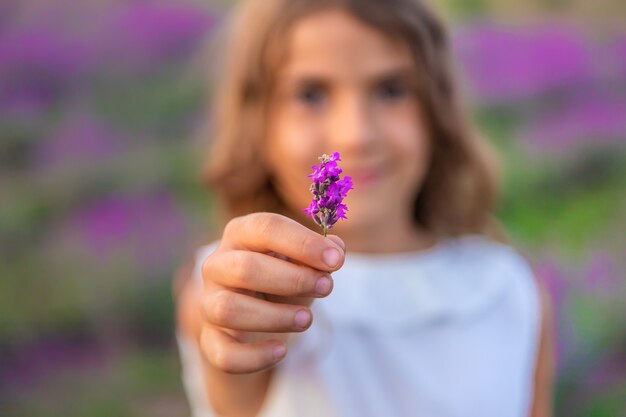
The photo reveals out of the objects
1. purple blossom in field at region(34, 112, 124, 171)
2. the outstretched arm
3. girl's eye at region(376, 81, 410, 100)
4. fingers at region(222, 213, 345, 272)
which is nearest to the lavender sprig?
fingers at region(222, 213, 345, 272)

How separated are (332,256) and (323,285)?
0.16 feet

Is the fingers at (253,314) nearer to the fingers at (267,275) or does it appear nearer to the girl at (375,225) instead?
the fingers at (267,275)

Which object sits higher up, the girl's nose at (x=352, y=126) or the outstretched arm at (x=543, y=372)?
the girl's nose at (x=352, y=126)

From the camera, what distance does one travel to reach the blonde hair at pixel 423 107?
5.24 ft

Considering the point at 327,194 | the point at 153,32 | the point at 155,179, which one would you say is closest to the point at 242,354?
→ the point at 327,194

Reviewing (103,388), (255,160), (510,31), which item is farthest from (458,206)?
(510,31)

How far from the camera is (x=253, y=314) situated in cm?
83

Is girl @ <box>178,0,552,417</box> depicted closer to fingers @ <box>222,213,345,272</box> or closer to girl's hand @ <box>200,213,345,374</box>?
girl's hand @ <box>200,213,345,374</box>

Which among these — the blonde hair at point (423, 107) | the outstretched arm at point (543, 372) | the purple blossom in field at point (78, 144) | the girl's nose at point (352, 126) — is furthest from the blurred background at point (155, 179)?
the girl's nose at point (352, 126)

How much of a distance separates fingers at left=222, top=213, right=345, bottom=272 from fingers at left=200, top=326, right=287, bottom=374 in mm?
142

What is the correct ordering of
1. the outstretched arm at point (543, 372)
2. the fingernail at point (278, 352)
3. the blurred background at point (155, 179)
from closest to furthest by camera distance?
the fingernail at point (278, 352) → the outstretched arm at point (543, 372) → the blurred background at point (155, 179)

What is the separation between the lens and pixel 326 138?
58.0 inches

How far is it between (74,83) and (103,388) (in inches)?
57.2

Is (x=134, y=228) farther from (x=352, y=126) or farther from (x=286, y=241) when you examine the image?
(x=286, y=241)
